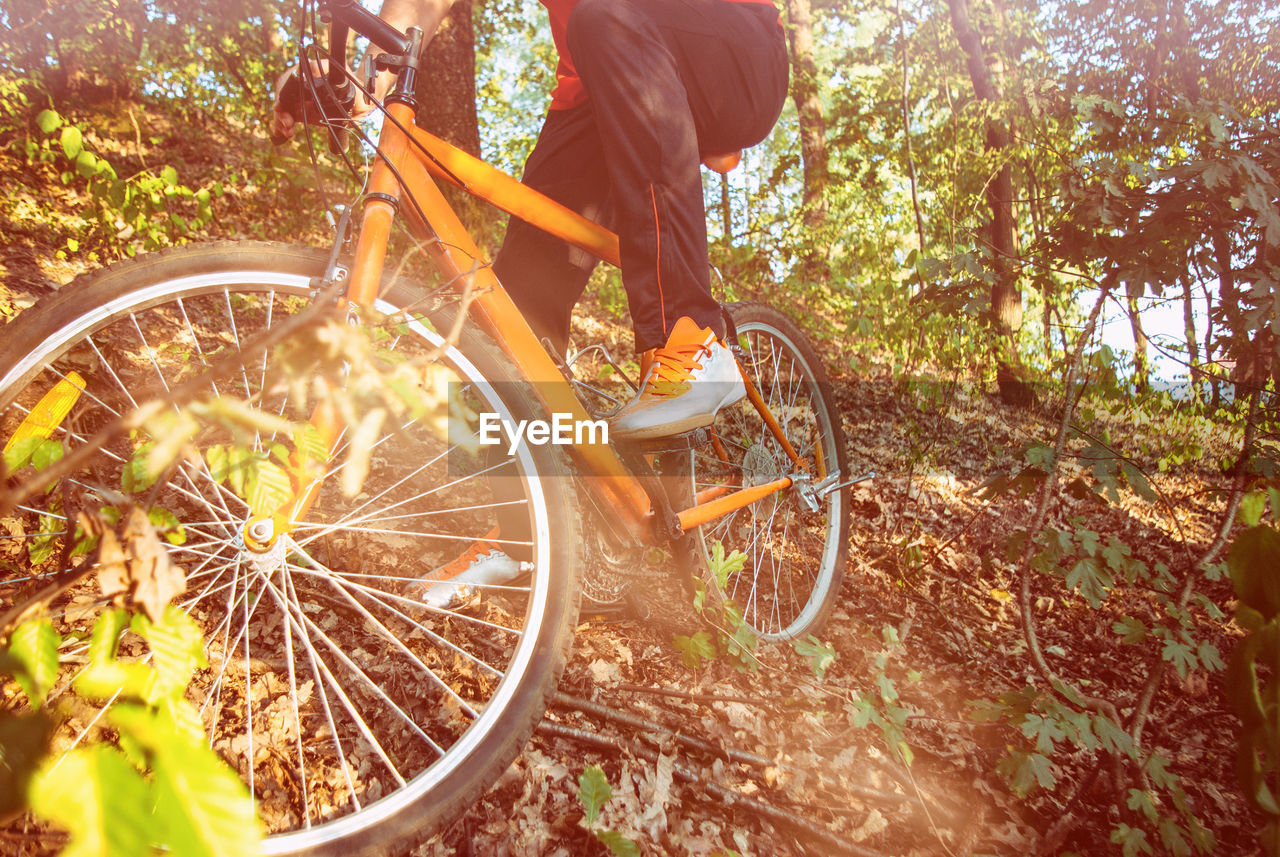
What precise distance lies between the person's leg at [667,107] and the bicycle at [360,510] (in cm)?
18

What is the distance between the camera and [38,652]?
0.62m

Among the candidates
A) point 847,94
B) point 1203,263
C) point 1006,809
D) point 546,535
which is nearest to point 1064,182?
point 1203,263

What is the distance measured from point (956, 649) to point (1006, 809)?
0.82m

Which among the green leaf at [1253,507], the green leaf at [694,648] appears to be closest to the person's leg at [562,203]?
the green leaf at [694,648]

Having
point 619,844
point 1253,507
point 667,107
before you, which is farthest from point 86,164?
point 1253,507

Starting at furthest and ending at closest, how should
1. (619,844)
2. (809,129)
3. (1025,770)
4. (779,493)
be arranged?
(809,129) < (779,493) < (1025,770) < (619,844)

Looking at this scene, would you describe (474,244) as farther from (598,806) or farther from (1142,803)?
(1142,803)

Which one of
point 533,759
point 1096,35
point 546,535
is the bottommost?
point 533,759

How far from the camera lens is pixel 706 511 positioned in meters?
1.97

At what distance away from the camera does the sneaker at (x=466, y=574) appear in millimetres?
1836

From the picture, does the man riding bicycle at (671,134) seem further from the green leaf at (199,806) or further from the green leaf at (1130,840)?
the green leaf at (1130,840)

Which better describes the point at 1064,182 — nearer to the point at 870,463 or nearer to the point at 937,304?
the point at 937,304

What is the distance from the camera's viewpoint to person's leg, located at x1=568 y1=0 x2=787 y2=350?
149 centimetres

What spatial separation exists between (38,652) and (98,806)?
1.16 feet
